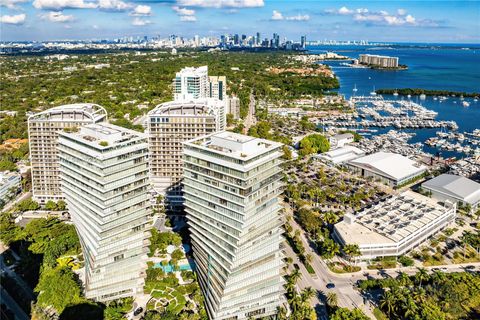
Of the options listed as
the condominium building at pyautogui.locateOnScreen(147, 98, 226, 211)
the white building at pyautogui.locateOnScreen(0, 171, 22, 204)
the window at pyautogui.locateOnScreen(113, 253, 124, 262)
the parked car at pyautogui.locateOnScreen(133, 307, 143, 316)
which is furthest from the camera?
the white building at pyautogui.locateOnScreen(0, 171, 22, 204)

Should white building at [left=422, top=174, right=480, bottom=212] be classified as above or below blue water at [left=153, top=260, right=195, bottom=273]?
above

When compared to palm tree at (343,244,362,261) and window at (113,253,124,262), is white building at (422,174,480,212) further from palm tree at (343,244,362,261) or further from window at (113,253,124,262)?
window at (113,253,124,262)

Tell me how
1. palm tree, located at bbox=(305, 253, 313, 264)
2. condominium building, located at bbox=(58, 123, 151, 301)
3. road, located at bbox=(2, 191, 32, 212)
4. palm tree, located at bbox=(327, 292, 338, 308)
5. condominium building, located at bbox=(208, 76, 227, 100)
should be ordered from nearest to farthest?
condominium building, located at bbox=(58, 123, 151, 301) < palm tree, located at bbox=(327, 292, 338, 308) < palm tree, located at bbox=(305, 253, 313, 264) < road, located at bbox=(2, 191, 32, 212) < condominium building, located at bbox=(208, 76, 227, 100)

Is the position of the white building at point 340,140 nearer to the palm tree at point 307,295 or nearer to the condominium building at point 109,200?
the palm tree at point 307,295

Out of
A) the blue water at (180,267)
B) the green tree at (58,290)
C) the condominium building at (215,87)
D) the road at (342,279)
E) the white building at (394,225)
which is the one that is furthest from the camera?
the condominium building at (215,87)

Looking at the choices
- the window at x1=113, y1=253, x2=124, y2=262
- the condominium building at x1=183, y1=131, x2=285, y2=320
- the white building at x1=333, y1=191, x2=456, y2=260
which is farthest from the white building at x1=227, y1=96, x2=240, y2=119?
the window at x1=113, y1=253, x2=124, y2=262

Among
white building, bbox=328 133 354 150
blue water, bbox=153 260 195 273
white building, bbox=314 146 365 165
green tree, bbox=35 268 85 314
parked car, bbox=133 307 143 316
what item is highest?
white building, bbox=328 133 354 150

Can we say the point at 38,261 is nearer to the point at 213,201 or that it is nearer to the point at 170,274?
the point at 170,274

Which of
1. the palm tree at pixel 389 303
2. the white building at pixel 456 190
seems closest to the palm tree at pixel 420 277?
the palm tree at pixel 389 303

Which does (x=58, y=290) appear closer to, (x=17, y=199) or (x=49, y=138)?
(x=49, y=138)
